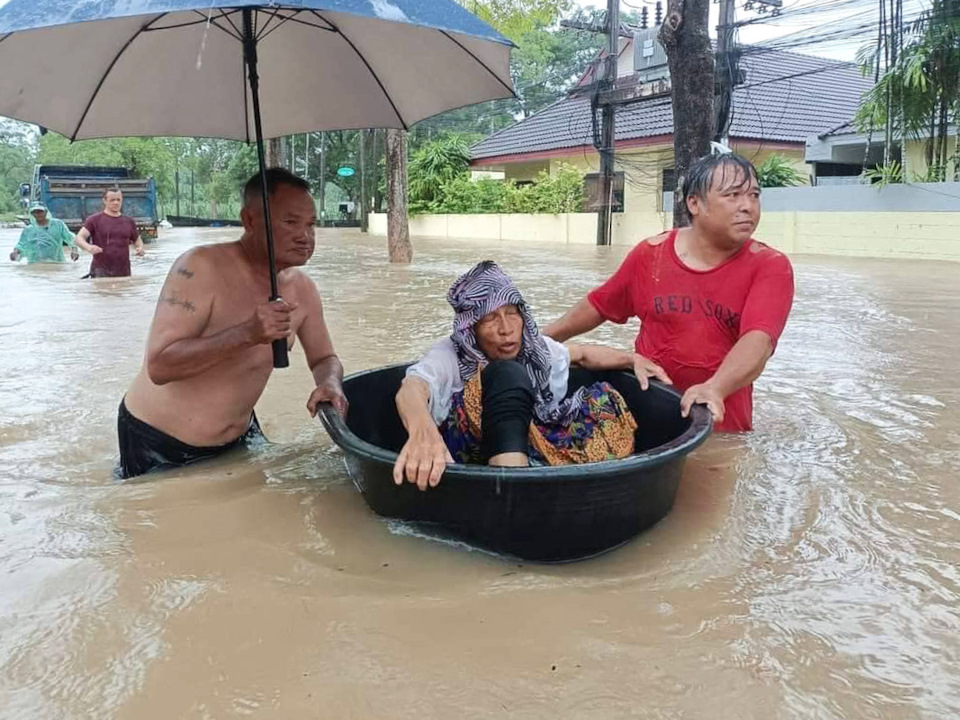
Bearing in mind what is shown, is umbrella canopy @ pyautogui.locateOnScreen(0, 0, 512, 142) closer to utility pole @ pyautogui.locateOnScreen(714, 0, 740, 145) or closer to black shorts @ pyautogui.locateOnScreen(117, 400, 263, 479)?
black shorts @ pyautogui.locateOnScreen(117, 400, 263, 479)

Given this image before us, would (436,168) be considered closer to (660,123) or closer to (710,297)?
(660,123)

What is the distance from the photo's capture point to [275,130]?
398 cm

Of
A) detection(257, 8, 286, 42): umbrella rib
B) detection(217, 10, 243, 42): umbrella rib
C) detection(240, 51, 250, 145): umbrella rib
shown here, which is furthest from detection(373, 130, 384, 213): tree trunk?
detection(217, 10, 243, 42): umbrella rib

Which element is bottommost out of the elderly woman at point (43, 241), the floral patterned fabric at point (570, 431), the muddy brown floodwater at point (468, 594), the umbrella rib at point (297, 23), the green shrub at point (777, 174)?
the muddy brown floodwater at point (468, 594)

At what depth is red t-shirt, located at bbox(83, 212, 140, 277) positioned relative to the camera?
1122cm

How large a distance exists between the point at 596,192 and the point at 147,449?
18704 mm

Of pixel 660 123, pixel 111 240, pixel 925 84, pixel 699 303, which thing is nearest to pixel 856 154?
pixel 660 123

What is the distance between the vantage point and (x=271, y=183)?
9.83 ft

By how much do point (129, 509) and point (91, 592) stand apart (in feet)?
2.24

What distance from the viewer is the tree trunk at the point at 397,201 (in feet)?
47.4

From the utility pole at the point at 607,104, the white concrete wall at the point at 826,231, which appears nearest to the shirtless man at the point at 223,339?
the white concrete wall at the point at 826,231

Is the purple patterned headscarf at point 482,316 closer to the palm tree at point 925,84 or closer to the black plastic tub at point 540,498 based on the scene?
the black plastic tub at point 540,498

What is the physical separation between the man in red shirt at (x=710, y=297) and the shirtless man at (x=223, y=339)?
46.6 inches

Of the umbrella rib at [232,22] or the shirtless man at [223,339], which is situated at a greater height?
the umbrella rib at [232,22]
